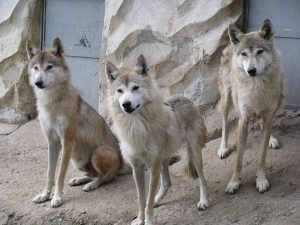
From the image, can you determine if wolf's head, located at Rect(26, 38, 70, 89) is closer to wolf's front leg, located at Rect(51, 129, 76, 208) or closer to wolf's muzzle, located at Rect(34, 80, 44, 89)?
wolf's muzzle, located at Rect(34, 80, 44, 89)

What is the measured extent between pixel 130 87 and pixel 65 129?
1462 mm

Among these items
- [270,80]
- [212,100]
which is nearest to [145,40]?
[212,100]

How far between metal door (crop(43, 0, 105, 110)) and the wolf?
6.05ft

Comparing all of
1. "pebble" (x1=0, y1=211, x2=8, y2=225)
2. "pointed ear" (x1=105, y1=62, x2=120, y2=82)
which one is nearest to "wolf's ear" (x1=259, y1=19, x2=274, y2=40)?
"pointed ear" (x1=105, y1=62, x2=120, y2=82)

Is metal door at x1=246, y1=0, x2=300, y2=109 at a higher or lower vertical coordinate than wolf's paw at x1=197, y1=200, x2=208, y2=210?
higher

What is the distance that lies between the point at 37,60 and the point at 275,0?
10.5 ft

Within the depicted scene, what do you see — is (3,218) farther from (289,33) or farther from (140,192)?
(289,33)

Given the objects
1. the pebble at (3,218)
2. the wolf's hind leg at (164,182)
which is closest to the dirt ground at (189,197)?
the pebble at (3,218)

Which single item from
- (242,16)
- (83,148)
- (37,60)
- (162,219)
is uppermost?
(242,16)

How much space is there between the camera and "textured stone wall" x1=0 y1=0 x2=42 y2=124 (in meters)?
9.25

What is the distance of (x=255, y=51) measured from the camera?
6.29 meters

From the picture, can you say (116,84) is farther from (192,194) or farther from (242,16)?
(242,16)

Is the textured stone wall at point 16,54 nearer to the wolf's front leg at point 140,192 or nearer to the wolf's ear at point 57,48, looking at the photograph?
the wolf's ear at point 57,48

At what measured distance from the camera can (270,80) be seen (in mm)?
6426
